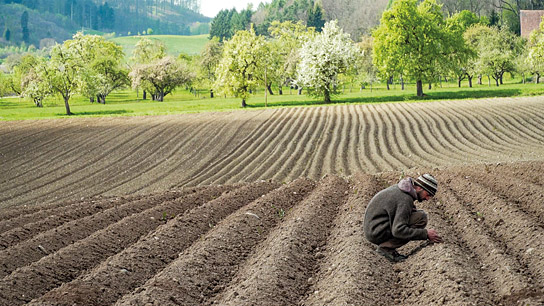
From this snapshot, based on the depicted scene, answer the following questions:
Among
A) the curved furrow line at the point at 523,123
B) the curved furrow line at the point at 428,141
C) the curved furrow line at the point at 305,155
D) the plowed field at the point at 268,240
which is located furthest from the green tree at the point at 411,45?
the plowed field at the point at 268,240

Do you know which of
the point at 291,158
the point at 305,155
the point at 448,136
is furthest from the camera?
the point at 448,136

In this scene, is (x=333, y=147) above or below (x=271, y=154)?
above

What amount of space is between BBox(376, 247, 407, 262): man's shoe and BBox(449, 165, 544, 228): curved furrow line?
2.97 m

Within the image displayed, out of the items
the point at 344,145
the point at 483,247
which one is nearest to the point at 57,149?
the point at 344,145

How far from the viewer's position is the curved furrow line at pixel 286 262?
7496 mm

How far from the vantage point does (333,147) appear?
29.8m

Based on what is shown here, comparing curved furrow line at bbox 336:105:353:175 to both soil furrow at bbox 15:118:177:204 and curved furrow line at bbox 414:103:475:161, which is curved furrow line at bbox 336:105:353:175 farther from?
soil furrow at bbox 15:118:177:204

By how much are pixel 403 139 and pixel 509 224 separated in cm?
2142

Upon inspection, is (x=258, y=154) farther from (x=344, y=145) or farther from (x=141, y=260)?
(x=141, y=260)

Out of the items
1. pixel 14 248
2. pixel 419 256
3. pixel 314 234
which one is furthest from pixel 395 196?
pixel 14 248

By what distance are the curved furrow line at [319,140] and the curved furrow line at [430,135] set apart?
5343mm

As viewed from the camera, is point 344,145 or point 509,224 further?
point 344,145

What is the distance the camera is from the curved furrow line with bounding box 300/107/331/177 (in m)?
25.1

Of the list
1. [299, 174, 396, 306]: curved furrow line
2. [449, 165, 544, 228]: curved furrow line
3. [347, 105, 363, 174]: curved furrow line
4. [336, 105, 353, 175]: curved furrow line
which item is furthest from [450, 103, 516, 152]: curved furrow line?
[299, 174, 396, 306]: curved furrow line
